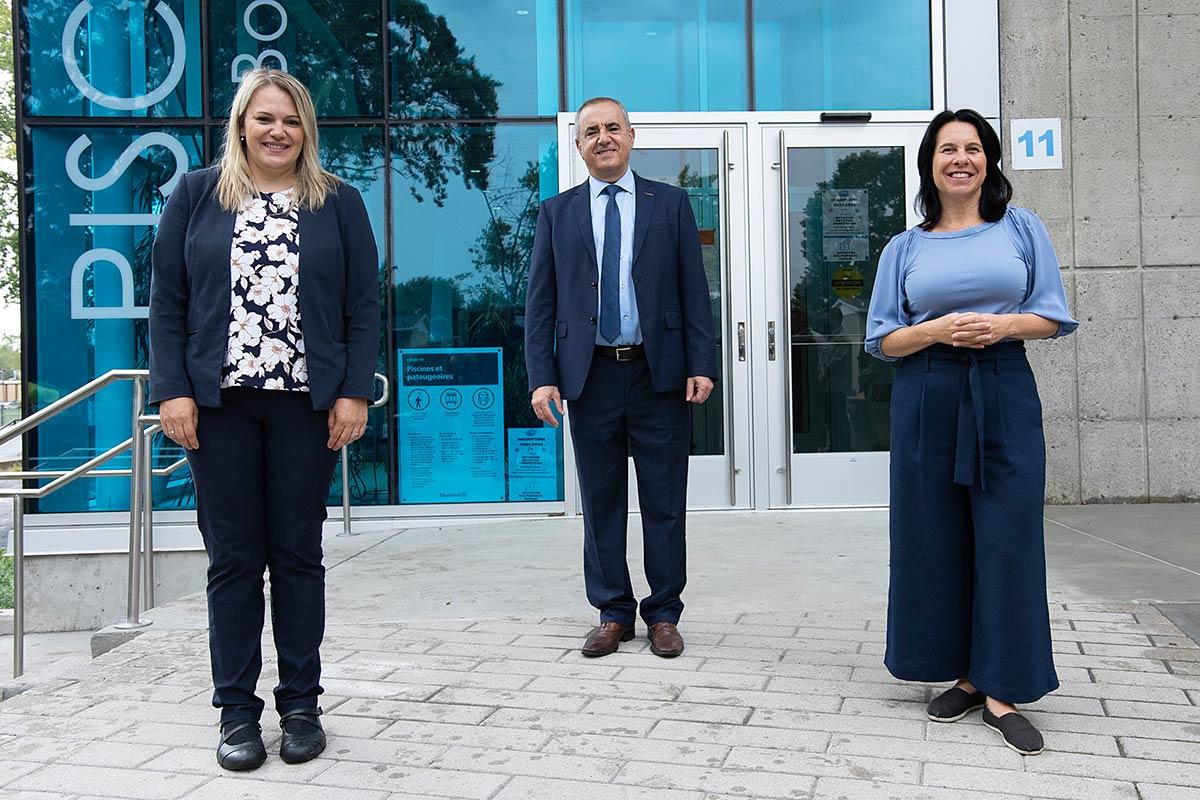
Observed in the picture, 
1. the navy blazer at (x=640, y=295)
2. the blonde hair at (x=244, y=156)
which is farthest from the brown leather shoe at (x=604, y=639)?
the blonde hair at (x=244, y=156)

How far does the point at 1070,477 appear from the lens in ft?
25.9

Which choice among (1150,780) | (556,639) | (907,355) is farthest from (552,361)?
(1150,780)

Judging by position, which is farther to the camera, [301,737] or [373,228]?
[373,228]

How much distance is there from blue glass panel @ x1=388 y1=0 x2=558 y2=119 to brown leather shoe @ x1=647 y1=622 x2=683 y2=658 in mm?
4823

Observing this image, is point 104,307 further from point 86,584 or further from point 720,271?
point 720,271

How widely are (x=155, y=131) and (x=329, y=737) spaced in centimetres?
601

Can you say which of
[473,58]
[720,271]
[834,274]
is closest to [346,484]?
[720,271]

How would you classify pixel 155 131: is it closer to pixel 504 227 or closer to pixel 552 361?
pixel 504 227

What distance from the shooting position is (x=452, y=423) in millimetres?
7938

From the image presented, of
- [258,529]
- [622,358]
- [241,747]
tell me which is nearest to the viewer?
[241,747]

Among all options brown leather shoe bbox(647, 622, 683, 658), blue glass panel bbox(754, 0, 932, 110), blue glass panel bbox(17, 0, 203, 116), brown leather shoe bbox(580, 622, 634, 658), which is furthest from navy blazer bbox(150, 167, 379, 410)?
blue glass panel bbox(754, 0, 932, 110)

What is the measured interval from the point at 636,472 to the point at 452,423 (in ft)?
→ 12.8

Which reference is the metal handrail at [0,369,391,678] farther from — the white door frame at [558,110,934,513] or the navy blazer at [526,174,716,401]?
the white door frame at [558,110,934,513]

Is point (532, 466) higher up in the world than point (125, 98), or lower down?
lower down
